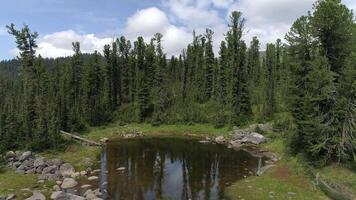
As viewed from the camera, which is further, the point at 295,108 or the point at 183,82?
the point at 183,82

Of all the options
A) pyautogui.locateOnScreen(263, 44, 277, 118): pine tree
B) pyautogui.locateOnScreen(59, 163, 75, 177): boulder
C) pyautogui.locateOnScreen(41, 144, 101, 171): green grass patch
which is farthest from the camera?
pyautogui.locateOnScreen(263, 44, 277, 118): pine tree

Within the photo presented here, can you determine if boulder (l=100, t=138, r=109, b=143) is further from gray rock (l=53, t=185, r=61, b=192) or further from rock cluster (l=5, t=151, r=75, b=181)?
gray rock (l=53, t=185, r=61, b=192)

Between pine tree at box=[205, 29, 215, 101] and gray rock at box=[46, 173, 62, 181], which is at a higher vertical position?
pine tree at box=[205, 29, 215, 101]

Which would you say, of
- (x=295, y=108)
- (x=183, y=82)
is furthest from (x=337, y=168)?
(x=183, y=82)

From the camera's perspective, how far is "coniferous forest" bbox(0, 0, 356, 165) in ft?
116

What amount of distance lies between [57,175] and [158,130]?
4092 cm

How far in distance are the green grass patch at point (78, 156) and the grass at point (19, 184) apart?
6376 mm

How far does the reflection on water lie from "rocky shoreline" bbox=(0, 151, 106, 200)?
1.66 meters

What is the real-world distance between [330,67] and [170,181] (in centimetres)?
2032

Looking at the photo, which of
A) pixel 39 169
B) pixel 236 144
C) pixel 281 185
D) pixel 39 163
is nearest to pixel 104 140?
pixel 236 144

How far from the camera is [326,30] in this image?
36.7 metres

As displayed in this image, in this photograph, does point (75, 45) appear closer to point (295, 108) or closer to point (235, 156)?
point (235, 156)

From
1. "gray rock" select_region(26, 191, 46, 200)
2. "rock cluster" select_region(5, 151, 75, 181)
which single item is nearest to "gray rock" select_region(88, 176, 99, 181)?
"rock cluster" select_region(5, 151, 75, 181)

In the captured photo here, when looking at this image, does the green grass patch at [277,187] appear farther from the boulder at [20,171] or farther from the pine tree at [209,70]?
the pine tree at [209,70]
